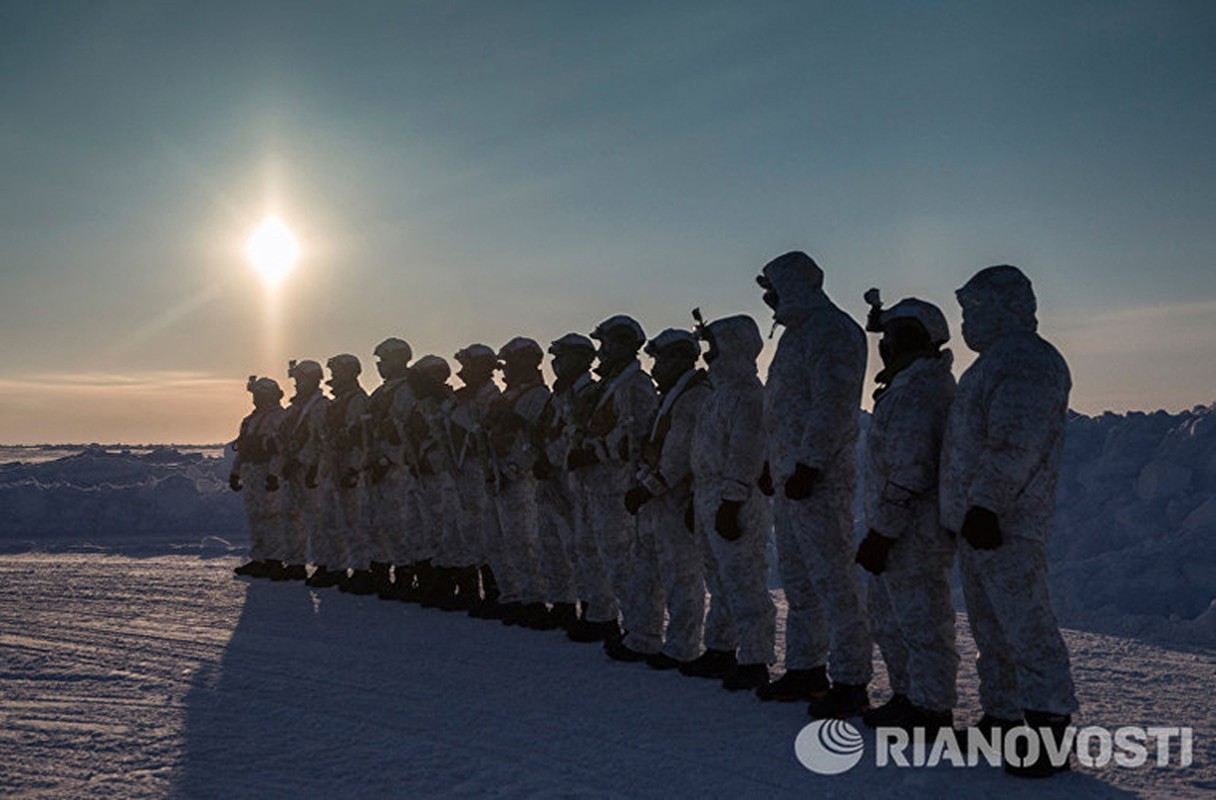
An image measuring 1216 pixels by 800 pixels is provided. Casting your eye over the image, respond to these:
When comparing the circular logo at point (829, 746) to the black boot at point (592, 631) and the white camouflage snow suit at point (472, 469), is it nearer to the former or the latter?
the black boot at point (592, 631)

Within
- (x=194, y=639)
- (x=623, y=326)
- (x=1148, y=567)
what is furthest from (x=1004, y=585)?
(x=1148, y=567)

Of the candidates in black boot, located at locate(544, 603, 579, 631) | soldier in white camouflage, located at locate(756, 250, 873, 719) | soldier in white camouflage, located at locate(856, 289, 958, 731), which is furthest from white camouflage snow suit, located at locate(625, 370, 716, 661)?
soldier in white camouflage, located at locate(856, 289, 958, 731)

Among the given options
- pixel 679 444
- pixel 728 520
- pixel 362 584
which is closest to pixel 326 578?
pixel 362 584

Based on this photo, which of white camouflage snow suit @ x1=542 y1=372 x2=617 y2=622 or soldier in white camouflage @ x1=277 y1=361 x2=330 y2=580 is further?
soldier in white camouflage @ x1=277 y1=361 x2=330 y2=580

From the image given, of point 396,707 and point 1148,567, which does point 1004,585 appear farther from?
point 1148,567

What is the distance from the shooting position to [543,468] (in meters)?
9.42

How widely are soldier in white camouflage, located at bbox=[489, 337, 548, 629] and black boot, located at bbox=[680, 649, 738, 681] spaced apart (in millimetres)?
2800

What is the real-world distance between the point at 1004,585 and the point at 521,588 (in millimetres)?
6074

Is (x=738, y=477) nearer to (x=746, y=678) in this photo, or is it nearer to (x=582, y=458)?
(x=746, y=678)

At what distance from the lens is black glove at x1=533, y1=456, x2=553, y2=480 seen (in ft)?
30.9

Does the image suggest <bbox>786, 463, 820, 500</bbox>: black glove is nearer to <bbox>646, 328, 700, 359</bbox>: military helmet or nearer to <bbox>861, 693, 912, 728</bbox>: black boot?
<bbox>861, 693, 912, 728</bbox>: black boot

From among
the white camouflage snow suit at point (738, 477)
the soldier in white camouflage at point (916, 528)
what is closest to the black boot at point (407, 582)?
the white camouflage snow suit at point (738, 477)

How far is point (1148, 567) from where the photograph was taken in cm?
1441

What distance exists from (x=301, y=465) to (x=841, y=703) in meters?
9.53
